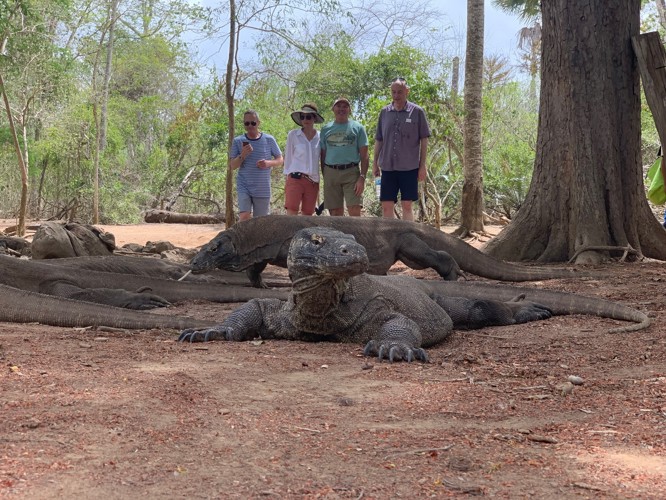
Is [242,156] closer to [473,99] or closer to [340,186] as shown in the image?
[340,186]

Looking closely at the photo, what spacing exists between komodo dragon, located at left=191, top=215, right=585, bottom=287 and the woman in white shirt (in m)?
1.25

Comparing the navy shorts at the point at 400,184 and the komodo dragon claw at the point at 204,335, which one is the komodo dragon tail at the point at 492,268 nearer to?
the navy shorts at the point at 400,184

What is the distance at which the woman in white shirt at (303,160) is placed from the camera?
835 cm

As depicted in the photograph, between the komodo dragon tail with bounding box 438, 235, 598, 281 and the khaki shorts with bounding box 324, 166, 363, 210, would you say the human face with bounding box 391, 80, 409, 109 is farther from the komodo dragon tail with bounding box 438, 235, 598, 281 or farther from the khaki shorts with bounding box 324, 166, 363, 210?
the komodo dragon tail with bounding box 438, 235, 598, 281

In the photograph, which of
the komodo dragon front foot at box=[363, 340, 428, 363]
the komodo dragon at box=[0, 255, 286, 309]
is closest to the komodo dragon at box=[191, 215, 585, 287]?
the komodo dragon at box=[0, 255, 286, 309]

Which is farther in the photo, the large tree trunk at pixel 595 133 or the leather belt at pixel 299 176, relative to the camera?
the leather belt at pixel 299 176

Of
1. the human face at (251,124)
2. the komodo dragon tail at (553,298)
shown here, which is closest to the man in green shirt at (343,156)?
the human face at (251,124)

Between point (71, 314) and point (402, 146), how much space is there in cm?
434

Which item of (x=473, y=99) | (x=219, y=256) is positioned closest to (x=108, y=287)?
(x=219, y=256)

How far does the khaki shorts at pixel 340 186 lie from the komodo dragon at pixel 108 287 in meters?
2.52

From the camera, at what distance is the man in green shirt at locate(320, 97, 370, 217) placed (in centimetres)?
834

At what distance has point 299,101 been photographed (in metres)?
23.4

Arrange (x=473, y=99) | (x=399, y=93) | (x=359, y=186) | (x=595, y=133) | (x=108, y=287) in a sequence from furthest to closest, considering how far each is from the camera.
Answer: (x=473, y=99)
(x=359, y=186)
(x=399, y=93)
(x=595, y=133)
(x=108, y=287)

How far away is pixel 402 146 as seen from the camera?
327 inches
